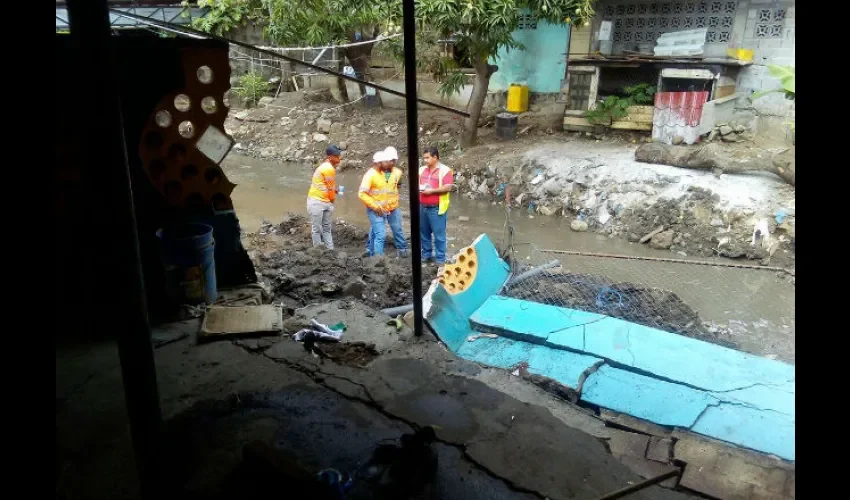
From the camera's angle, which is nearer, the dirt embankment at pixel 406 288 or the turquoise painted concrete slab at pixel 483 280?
the dirt embankment at pixel 406 288

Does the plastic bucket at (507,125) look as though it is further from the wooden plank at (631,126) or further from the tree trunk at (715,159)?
the tree trunk at (715,159)

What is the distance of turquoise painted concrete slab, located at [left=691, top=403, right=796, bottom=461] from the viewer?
14.9 ft

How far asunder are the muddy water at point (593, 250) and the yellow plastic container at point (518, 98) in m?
4.07

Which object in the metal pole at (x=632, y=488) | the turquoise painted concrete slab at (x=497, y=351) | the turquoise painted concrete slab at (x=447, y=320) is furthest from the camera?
the turquoise painted concrete slab at (x=447, y=320)

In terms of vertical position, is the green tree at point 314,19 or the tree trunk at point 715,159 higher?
the green tree at point 314,19

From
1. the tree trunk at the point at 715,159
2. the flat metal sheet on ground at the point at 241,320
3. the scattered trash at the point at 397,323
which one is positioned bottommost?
the scattered trash at the point at 397,323

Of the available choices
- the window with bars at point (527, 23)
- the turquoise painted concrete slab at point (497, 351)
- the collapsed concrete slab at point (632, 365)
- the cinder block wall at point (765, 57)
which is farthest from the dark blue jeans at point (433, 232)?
the window with bars at point (527, 23)

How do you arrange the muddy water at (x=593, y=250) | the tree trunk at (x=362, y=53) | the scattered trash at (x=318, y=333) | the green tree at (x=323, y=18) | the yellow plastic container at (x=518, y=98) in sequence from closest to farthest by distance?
the scattered trash at (x=318, y=333) < the muddy water at (x=593, y=250) < the green tree at (x=323, y=18) < the yellow plastic container at (x=518, y=98) < the tree trunk at (x=362, y=53)

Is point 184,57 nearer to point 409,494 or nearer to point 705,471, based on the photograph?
point 409,494

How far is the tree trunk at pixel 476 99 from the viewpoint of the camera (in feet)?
45.9

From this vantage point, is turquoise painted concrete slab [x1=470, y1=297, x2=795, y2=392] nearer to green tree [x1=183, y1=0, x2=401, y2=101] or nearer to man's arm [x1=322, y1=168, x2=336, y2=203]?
man's arm [x1=322, y1=168, x2=336, y2=203]

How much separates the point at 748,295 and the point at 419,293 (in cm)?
636

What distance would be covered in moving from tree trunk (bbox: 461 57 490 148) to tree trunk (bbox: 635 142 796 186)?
4241 mm
